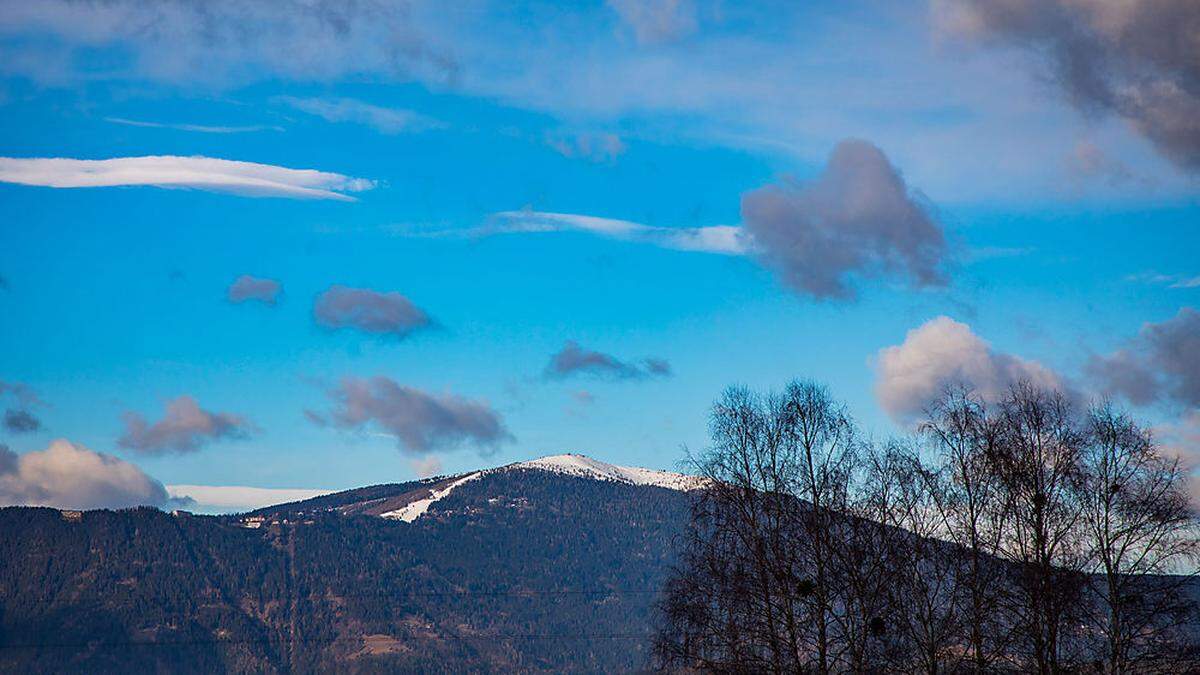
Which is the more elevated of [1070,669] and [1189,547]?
[1189,547]

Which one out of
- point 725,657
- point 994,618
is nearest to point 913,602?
point 994,618

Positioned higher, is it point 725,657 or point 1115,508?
point 1115,508

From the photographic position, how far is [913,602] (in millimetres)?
52406

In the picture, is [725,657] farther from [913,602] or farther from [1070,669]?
[1070,669]

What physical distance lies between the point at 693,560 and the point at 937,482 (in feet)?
33.3

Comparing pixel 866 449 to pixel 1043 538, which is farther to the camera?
pixel 866 449

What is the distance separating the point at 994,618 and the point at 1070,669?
3380 mm

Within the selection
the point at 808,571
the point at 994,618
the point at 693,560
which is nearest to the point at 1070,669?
the point at 994,618

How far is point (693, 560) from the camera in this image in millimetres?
52594

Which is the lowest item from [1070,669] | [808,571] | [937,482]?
[1070,669]

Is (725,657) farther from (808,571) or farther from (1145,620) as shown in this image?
(1145,620)

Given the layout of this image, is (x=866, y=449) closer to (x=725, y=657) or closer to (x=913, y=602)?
(x=913, y=602)

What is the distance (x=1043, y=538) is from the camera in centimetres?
5119

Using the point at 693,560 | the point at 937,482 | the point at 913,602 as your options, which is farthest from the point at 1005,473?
the point at 693,560
